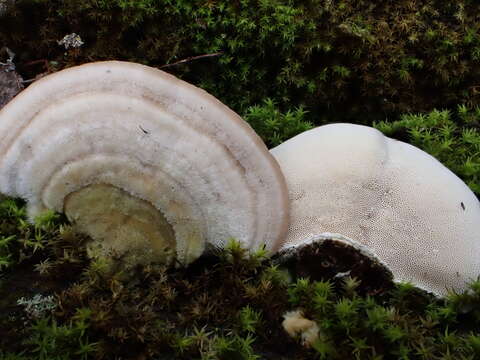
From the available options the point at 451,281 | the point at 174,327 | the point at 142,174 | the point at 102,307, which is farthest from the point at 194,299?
the point at 451,281

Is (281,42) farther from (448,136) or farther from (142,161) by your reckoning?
(142,161)

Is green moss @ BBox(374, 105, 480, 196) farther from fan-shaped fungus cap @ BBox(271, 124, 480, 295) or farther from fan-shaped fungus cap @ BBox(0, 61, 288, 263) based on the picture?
fan-shaped fungus cap @ BBox(0, 61, 288, 263)

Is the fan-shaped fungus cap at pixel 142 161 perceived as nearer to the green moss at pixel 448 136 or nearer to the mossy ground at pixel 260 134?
the mossy ground at pixel 260 134

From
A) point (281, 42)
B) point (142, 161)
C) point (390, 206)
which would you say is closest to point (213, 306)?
point (142, 161)

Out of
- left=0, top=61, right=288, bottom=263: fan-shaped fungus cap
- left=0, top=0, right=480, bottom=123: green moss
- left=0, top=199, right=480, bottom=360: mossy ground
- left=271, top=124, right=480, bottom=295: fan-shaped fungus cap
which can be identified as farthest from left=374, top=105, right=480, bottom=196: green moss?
left=0, top=61, right=288, bottom=263: fan-shaped fungus cap

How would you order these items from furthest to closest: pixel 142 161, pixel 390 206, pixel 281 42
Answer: pixel 281 42
pixel 390 206
pixel 142 161
